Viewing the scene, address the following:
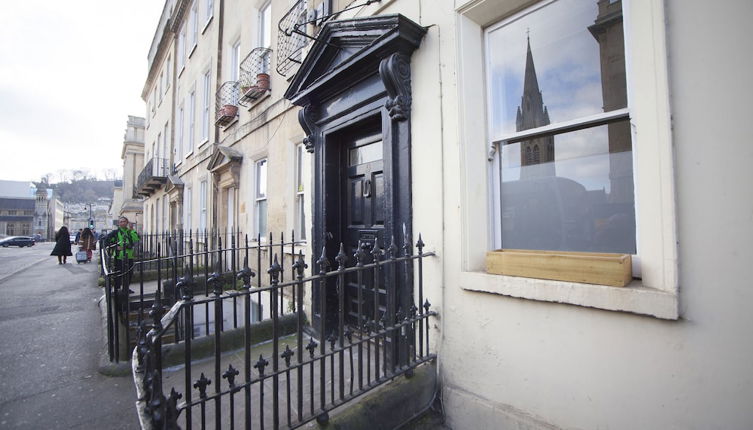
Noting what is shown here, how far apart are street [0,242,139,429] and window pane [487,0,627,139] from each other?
13.4ft

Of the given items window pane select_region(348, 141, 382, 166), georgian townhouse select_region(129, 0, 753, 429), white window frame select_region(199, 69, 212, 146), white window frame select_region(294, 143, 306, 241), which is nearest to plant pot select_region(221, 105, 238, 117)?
white window frame select_region(199, 69, 212, 146)

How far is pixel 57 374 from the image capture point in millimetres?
3604

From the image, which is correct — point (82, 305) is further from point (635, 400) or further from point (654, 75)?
point (654, 75)

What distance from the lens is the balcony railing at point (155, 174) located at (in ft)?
50.2

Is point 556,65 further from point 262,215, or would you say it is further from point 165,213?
point 165,213

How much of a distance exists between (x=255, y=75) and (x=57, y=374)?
629 cm

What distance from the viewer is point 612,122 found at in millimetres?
2146

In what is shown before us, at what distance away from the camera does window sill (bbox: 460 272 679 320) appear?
171 cm

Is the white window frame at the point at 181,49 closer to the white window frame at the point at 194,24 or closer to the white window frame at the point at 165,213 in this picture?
the white window frame at the point at 194,24

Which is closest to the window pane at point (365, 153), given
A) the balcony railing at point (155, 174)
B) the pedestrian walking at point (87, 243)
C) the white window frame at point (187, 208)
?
the white window frame at point (187, 208)

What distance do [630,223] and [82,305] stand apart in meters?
9.15

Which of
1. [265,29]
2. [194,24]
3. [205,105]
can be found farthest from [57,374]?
[194,24]

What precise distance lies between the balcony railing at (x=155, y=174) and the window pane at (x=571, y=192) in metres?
16.5

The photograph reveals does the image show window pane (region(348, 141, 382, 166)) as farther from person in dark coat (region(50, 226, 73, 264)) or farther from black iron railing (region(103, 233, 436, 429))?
person in dark coat (region(50, 226, 73, 264))
